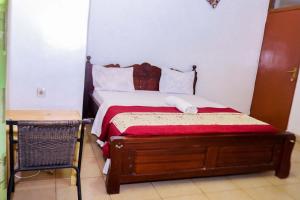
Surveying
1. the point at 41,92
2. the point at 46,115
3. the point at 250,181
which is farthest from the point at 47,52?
the point at 250,181

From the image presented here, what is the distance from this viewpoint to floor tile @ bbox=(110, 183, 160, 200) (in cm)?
224

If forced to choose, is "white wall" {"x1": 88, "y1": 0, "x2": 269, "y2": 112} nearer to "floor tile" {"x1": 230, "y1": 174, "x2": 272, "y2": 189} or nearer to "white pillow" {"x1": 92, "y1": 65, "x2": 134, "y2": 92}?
"white pillow" {"x1": 92, "y1": 65, "x2": 134, "y2": 92}

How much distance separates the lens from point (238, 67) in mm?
4719

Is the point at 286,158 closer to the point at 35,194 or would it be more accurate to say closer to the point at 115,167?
the point at 115,167

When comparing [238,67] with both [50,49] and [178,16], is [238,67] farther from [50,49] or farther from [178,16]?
[50,49]

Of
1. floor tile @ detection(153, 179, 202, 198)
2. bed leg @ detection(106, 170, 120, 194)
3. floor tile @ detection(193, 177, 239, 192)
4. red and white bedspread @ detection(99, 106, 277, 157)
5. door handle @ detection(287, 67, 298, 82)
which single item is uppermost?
door handle @ detection(287, 67, 298, 82)

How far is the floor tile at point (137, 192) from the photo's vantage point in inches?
88.2

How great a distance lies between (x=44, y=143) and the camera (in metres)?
1.67

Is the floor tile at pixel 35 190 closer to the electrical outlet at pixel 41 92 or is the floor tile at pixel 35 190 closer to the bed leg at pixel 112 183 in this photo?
the bed leg at pixel 112 183

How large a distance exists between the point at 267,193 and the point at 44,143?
1957 millimetres

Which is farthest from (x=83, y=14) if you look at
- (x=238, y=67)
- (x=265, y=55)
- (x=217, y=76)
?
(x=265, y=55)

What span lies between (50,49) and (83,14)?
18.5 inches

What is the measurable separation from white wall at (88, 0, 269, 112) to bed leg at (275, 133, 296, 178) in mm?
2017

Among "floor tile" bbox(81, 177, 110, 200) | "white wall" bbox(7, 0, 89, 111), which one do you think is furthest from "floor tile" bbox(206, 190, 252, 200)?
"white wall" bbox(7, 0, 89, 111)
